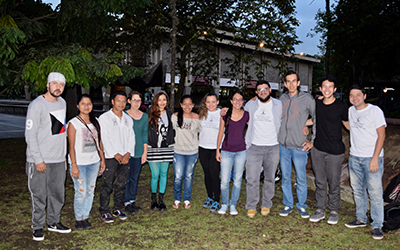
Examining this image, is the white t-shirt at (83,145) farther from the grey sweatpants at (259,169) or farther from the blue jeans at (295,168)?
the blue jeans at (295,168)

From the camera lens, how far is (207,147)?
4.92 meters

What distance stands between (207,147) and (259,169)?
3.07ft

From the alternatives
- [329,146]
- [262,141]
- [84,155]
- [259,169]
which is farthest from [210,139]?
[84,155]

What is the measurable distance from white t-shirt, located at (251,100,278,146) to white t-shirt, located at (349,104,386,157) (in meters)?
1.15

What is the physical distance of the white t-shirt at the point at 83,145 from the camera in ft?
13.4

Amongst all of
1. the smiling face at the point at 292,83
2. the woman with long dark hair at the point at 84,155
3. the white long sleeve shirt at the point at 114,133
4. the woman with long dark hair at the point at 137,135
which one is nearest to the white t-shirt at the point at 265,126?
the smiling face at the point at 292,83

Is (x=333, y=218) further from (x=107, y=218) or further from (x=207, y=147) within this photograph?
(x=107, y=218)

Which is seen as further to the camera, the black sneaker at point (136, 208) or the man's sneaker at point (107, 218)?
the black sneaker at point (136, 208)

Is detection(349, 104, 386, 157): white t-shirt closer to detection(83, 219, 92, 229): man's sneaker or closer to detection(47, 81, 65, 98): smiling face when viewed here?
detection(83, 219, 92, 229): man's sneaker

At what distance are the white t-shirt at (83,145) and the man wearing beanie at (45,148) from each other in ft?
0.55

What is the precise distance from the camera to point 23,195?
5.81 m

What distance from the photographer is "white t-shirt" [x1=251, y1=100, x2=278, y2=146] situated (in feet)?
15.6

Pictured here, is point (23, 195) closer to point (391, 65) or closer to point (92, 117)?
point (92, 117)

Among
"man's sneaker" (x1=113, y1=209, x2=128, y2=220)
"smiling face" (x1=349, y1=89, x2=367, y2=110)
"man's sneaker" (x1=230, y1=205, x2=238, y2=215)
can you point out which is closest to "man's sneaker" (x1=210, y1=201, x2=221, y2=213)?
"man's sneaker" (x1=230, y1=205, x2=238, y2=215)
